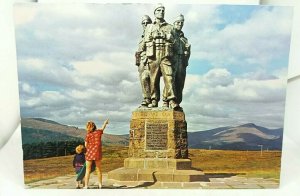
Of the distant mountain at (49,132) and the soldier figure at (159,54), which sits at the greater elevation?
the soldier figure at (159,54)

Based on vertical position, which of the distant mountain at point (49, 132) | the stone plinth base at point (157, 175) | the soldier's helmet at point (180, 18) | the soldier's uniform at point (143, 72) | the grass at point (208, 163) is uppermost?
the soldier's helmet at point (180, 18)

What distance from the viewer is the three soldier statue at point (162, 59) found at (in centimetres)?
290

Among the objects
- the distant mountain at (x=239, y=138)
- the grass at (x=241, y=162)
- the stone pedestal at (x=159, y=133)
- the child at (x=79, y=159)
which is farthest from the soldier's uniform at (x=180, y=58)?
the child at (x=79, y=159)

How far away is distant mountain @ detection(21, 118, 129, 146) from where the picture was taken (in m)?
2.97

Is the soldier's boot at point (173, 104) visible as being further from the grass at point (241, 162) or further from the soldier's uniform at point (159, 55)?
the grass at point (241, 162)

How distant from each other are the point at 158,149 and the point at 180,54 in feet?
1.98

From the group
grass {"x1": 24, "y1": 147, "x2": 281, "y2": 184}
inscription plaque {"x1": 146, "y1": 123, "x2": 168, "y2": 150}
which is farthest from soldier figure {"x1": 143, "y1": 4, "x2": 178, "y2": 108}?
grass {"x1": 24, "y1": 147, "x2": 281, "y2": 184}

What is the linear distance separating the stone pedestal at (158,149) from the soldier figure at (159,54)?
95 millimetres

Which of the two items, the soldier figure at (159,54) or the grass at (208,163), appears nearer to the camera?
the soldier figure at (159,54)

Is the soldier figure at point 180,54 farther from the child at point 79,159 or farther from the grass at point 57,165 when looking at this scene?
the child at point 79,159

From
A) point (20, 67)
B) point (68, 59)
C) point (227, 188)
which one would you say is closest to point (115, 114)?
point (68, 59)

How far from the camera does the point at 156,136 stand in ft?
9.84

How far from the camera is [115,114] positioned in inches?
118

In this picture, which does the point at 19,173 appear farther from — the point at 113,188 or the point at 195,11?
the point at 195,11
